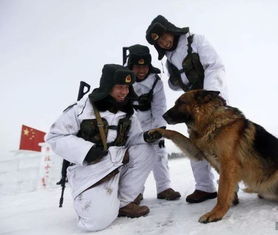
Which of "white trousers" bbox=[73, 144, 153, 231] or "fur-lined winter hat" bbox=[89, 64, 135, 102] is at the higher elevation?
"fur-lined winter hat" bbox=[89, 64, 135, 102]

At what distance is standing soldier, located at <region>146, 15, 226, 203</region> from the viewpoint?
3812mm

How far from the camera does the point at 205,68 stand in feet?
12.6

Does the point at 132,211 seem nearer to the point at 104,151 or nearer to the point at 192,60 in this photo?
the point at 104,151

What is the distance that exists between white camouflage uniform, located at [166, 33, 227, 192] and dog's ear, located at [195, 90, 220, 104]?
1.39 feet

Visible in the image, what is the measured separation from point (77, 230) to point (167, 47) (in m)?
2.41

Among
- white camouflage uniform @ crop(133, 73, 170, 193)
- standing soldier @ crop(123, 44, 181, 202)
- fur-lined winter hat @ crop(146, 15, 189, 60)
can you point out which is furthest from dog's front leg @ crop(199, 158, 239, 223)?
fur-lined winter hat @ crop(146, 15, 189, 60)

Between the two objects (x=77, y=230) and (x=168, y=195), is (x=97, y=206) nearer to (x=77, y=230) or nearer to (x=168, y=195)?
(x=77, y=230)

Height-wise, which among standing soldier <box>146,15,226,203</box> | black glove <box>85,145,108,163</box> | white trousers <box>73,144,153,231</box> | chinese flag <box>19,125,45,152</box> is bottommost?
chinese flag <box>19,125,45,152</box>

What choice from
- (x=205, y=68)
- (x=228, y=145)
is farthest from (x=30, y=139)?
(x=228, y=145)

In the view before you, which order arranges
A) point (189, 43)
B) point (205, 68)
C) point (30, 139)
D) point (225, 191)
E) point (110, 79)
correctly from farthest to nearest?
point (30, 139) → point (189, 43) → point (205, 68) → point (110, 79) → point (225, 191)

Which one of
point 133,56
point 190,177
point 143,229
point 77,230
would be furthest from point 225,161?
point 190,177

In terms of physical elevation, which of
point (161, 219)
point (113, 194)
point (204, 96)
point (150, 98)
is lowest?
point (161, 219)

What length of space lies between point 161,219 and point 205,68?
181cm

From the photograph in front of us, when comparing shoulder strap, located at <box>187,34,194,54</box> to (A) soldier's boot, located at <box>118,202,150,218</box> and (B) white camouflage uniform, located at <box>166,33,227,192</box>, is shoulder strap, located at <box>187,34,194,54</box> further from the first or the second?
(A) soldier's boot, located at <box>118,202,150,218</box>
